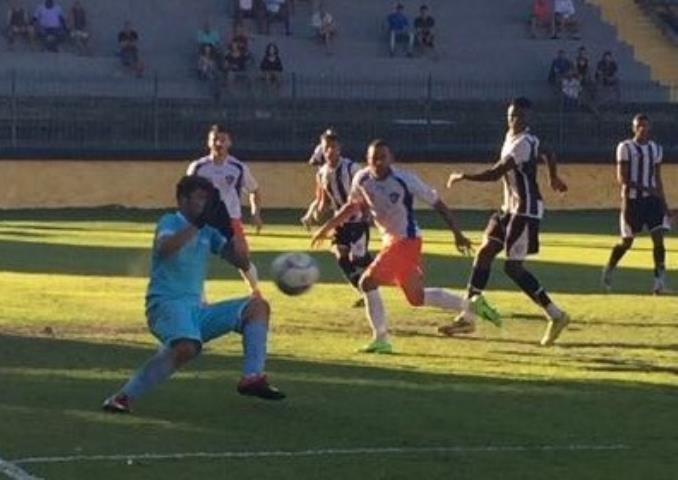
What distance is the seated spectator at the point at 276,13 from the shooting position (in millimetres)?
50719

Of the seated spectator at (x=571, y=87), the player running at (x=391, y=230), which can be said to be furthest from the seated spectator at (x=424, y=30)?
the player running at (x=391, y=230)

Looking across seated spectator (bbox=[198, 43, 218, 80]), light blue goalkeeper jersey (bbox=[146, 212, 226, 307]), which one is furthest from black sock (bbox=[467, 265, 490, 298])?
seated spectator (bbox=[198, 43, 218, 80])

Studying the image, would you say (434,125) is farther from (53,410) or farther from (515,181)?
(53,410)

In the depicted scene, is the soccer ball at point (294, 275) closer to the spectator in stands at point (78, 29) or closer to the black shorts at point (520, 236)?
the black shorts at point (520, 236)

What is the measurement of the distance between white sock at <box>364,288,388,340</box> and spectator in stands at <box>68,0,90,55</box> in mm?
31850

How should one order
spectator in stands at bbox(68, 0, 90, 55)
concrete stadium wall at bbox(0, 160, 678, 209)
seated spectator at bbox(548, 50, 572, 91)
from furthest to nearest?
seated spectator at bbox(548, 50, 572, 91) < spectator in stands at bbox(68, 0, 90, 55) < concrete stadium wall at bbox(0, 160, 678, 209)

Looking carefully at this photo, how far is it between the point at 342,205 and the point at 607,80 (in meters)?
27.5

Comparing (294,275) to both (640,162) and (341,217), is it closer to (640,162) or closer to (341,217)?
(341,217)

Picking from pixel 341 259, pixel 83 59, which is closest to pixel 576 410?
pixel 341 259

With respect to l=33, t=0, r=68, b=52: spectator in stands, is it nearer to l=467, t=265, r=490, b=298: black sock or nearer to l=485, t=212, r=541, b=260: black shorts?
l=467, t=265, r=490, b=298: black sock

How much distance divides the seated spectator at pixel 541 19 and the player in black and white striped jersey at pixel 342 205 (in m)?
30.2

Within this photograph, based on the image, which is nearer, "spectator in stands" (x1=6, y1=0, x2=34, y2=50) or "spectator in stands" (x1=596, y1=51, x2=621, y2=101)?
"spectator in stands" (x1=6, y1=0, x2=34, y2=50)

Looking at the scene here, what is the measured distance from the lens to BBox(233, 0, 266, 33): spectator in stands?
165 feet

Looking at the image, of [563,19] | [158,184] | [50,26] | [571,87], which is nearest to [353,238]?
[158,184]
